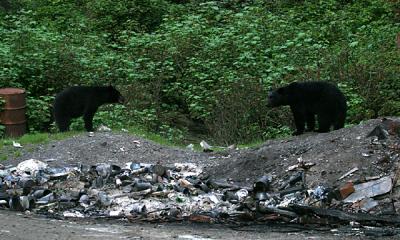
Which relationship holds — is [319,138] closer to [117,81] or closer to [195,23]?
[117,81]

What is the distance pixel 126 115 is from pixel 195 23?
6.94 metres

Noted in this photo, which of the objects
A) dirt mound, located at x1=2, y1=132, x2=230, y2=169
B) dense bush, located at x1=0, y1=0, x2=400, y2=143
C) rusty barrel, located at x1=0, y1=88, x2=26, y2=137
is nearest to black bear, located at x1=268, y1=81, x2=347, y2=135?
dirt mound, located at x1=2, y1=132, x2=230, y2=169

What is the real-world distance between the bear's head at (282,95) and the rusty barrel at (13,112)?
6105mm

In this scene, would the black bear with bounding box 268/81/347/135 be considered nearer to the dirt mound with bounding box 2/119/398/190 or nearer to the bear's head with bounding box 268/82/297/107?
the bear's head with bounding box 268/82/297/107

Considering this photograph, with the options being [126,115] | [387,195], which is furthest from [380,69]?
[387,195]

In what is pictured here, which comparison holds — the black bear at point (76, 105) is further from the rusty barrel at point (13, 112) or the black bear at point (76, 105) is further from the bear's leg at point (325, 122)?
the bear's leg at point (325, 122)

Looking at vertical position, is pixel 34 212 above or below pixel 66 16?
below

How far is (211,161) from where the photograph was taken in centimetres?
1447

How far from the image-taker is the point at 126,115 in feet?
64.4

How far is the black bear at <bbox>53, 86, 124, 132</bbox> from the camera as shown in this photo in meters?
17.2

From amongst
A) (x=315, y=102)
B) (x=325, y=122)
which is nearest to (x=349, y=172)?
(x=325, y=122)

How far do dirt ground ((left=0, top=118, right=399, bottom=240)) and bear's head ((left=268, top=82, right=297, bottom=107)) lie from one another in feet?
4.02

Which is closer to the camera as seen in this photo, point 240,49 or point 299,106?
point 299,106

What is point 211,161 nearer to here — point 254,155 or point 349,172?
point 254,155
